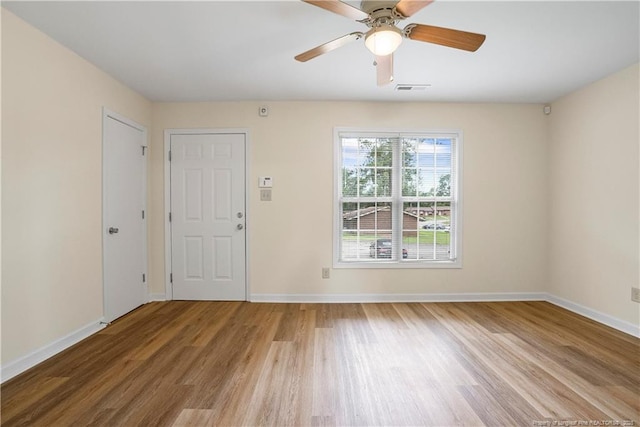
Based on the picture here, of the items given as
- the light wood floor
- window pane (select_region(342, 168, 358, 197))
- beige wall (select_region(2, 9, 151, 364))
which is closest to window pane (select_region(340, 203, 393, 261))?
window pane (select_region(342, 168, 358, 197))

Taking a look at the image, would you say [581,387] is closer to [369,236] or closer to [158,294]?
[369,236]

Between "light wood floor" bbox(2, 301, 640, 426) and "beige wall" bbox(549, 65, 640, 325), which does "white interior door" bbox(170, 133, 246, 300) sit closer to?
"light wood floor" bbox(2, 301, 640, 426)

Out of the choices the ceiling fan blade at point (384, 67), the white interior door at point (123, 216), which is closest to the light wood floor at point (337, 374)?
the white interior door at point (123, 216)

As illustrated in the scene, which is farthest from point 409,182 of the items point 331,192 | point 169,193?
point 169,193

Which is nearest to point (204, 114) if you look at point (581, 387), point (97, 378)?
point (97, 378)

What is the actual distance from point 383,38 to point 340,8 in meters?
0.30

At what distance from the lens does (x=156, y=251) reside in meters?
3.55

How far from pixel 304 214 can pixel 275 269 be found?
78 cm

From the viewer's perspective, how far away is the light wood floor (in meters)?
1.56

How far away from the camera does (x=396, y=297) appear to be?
3.53m

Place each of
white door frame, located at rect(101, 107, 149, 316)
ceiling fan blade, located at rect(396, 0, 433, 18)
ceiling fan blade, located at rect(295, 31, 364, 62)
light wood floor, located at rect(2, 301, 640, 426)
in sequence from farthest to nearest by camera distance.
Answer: white door frame, located at rect(101, 107, 149, 316), ceiling fan blade, located at rect(295, 31, 364, 62), light wood floor, located at rect(2, 301, 640, 426), ceiling fan blade, located at rect(396, 0, 433, 18)

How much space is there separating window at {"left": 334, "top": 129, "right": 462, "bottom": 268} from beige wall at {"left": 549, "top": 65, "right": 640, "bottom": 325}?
3.81ft

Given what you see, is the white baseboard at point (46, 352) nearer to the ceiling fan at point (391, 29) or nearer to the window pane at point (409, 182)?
the ceiling fan at point (391, 29)

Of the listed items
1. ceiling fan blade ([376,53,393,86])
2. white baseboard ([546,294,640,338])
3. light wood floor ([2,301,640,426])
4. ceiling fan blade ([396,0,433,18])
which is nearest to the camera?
ceiling fan blade ([396,0,433,18])
